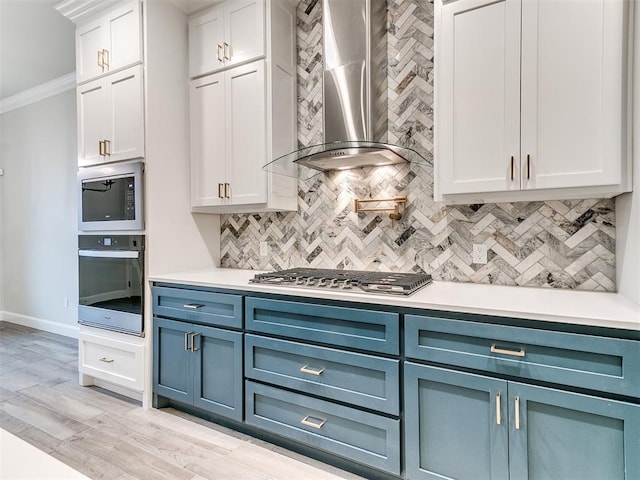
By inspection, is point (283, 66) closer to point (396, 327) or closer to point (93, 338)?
point (396, 327)

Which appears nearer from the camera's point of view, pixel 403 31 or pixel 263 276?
pixel 263 276

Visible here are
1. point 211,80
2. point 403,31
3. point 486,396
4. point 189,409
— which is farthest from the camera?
point 211,80

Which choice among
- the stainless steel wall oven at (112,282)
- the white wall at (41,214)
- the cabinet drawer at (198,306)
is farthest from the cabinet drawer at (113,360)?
the white wall at (41,214)

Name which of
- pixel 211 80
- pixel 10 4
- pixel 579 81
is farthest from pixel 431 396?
pixel 10 4

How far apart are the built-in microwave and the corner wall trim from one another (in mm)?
1982

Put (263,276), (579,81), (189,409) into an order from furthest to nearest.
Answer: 1. (189,409)
2. (263,276)
3. (579,81)

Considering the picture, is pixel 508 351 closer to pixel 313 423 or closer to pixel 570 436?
pixel 570 436

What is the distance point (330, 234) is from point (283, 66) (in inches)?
51.4

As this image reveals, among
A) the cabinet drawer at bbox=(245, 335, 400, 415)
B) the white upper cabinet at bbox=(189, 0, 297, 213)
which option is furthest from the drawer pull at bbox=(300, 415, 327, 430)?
the white upper cabinet at bbox=(189, 0, 297, 213)

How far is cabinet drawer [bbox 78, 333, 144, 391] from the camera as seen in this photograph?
2.66 m

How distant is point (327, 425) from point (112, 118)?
8.94ft

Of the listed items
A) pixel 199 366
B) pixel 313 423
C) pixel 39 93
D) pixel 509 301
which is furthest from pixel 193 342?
pixel 39 93

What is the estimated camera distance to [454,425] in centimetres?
161

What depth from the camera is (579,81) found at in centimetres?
165
